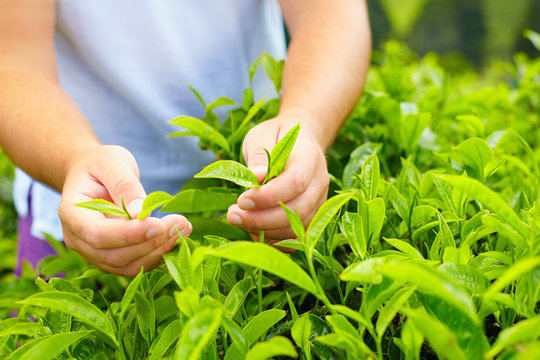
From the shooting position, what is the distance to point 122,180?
0.60m

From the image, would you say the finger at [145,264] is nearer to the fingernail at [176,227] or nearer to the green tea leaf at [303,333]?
the fingernail at [176,227]

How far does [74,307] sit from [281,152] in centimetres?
28

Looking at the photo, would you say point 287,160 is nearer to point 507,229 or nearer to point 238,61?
point 507,229

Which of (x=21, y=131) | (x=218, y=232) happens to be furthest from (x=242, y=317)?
(x=21, y=131)

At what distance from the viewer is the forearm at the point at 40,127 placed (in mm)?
786

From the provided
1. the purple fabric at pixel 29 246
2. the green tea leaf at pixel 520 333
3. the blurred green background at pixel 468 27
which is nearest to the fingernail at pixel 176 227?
the green tea leaf at pixel 520 333

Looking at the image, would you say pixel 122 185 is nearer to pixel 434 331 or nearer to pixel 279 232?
pixel 279 232

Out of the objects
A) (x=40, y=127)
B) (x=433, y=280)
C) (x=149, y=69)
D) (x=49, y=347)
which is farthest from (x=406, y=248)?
(x=149, y=69)

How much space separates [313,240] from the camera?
0.45 meters

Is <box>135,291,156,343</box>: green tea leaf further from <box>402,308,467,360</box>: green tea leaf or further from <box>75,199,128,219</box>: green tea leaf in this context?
<box>402,308,467,360</box>: green tea leaf

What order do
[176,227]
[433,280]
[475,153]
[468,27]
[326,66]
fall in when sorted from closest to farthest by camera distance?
[433,280]
[176,227]
[475,153]
[326,66]
[468,27]

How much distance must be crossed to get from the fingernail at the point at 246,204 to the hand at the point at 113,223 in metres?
0.07

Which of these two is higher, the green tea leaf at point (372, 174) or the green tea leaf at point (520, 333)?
the green tea leaf at point (520, 333)

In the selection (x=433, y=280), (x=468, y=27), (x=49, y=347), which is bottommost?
(x=468, y=27)
